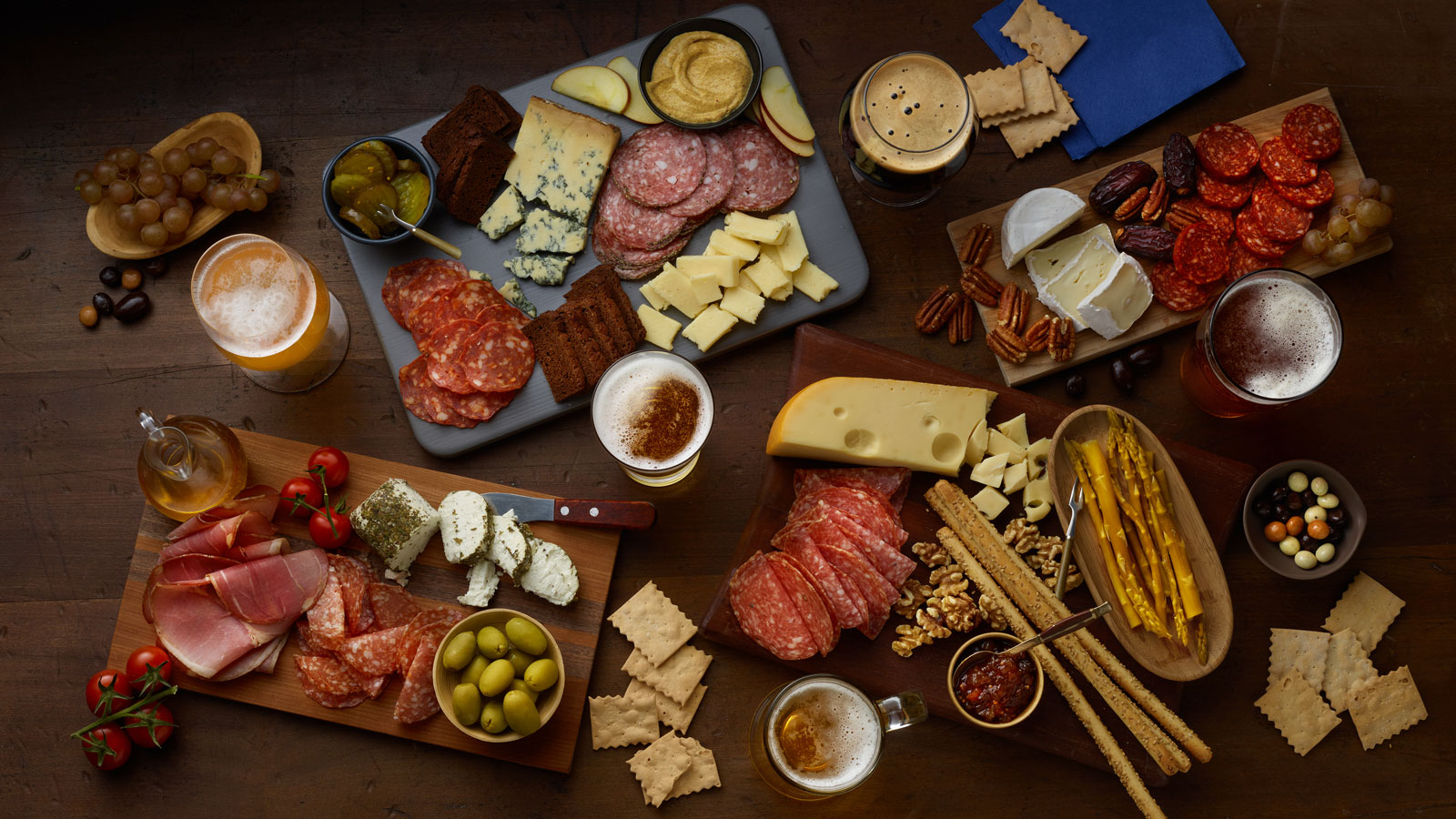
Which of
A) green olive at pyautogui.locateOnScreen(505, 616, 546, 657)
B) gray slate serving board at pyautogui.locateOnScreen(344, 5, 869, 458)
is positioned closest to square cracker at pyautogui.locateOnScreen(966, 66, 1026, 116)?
gray slate serving board at pyautogui.locateOnScreen(344, 5, 869, 458)

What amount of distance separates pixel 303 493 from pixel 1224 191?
235 cm

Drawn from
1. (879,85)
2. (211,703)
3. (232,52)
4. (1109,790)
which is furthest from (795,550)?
(232,52)

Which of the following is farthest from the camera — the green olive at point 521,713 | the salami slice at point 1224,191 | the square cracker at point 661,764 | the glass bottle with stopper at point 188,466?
the salami slice at point 1224,191

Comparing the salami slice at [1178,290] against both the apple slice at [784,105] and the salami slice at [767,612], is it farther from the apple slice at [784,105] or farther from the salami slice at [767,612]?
the salami slice at [767,612]

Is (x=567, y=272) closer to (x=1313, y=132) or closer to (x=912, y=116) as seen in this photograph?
(x=912, y=116)

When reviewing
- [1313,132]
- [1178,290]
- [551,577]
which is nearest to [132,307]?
[551,577]

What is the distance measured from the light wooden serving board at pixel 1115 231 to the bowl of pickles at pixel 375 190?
133 cm

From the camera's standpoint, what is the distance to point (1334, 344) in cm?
207

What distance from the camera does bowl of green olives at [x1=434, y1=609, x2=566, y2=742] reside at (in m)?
1.92

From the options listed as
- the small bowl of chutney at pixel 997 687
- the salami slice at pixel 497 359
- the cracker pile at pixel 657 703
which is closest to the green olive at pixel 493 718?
the cracker pile at pixel 657 703

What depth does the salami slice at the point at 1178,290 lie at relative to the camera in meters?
2.17

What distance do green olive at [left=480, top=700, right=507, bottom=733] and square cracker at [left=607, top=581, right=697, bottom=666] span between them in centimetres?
33

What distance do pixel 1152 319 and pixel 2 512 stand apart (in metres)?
2.90

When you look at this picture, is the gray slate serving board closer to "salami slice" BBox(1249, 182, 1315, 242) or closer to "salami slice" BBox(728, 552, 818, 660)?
"salami slice" BBox(728, 552, 818, 660)
